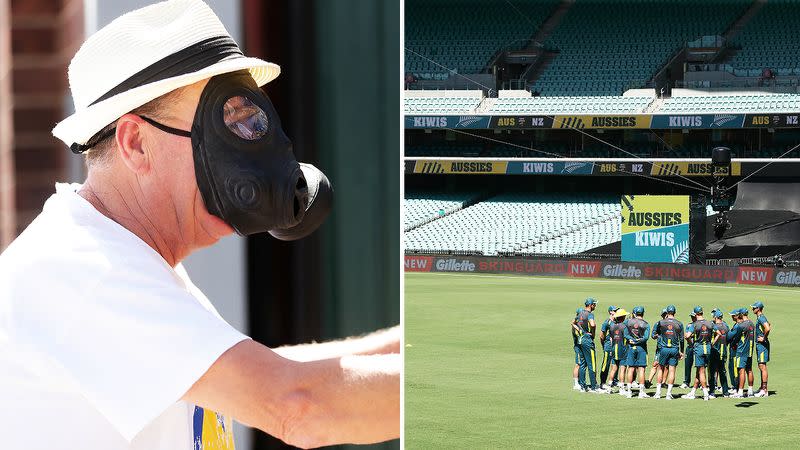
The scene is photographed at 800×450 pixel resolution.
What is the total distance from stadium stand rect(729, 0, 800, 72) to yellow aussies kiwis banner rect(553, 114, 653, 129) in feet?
13.9

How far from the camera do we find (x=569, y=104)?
28281 millimetres

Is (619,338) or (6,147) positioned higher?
(6,147)

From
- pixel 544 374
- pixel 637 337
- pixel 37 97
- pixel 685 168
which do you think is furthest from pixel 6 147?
pixel 685 168

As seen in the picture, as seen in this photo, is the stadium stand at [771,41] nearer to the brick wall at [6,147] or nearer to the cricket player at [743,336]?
the cricket player at [743,336]

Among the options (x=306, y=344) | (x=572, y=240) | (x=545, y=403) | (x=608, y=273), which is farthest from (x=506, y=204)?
(x=306, y=344)

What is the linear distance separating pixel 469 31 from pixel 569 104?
403cm

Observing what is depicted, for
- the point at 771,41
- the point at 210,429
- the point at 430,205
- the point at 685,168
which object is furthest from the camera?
the point at 771,41

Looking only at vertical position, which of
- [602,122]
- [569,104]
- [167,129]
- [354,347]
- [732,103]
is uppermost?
[569,104]

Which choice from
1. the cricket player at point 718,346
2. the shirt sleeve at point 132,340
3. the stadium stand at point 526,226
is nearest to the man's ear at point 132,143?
the shirt sleeve at point 132,340

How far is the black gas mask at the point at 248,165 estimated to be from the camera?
1052 mm

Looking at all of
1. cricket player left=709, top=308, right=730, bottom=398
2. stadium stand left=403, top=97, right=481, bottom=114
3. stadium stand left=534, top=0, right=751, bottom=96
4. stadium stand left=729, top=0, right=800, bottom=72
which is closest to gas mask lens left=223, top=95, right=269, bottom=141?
cricket player left=709, top=308, right=730, bottom=398

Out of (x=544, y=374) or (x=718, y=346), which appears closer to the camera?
(x=718, y=346)

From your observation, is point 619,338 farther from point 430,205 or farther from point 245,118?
point 430,205

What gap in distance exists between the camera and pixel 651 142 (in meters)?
26.3
